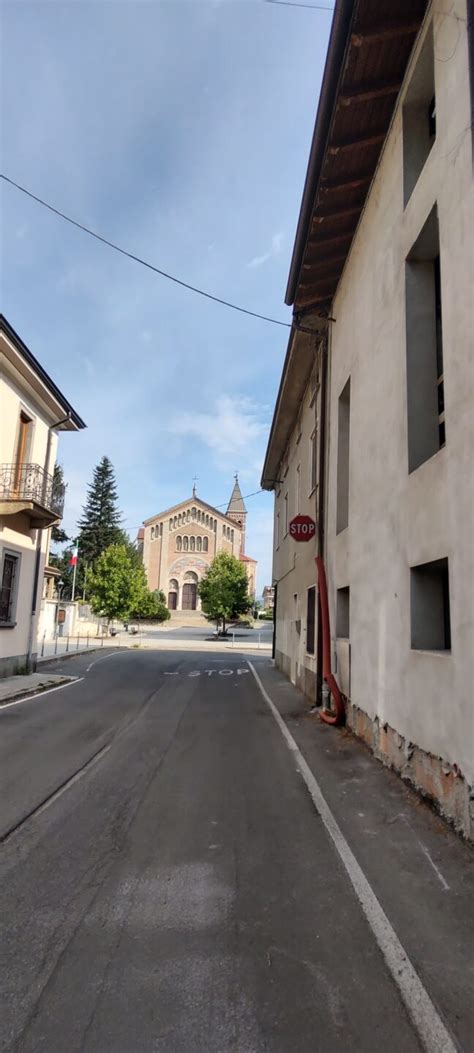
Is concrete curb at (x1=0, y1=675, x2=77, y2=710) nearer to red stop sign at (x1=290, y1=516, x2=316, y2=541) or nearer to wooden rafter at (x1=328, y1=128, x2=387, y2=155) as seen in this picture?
red stop sign at (x1=290, y1=516, x2=316, y2=541)

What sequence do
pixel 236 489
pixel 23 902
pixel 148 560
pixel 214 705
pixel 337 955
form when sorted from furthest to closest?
pixel 236 489, pixel 148 560, pixel 214 705, pixel 23 902, pixel 337 955

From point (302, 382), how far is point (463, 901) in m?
12.8

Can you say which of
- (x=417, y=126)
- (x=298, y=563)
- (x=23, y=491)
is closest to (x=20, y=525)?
(x=23, y=491)

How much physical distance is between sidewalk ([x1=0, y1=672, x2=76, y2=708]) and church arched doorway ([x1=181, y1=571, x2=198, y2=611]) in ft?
178

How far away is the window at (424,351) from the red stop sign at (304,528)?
237 inches

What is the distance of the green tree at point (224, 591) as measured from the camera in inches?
1928

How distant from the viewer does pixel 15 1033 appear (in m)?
2.24

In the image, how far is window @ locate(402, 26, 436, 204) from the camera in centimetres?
645

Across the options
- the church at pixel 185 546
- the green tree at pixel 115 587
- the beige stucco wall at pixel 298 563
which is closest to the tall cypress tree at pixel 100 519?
the church at pixel 185 546

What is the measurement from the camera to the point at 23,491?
47.7 feet

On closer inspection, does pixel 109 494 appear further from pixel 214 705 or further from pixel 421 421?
pixel 421 421

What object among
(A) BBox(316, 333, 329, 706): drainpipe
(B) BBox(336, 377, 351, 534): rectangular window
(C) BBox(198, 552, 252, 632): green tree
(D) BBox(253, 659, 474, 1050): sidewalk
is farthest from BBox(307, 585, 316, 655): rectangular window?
(C) BBox(198, 552, 252, 632): green tree

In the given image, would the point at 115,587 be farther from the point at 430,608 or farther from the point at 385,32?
the point at 385,32

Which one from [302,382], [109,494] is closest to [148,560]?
[109,494]
